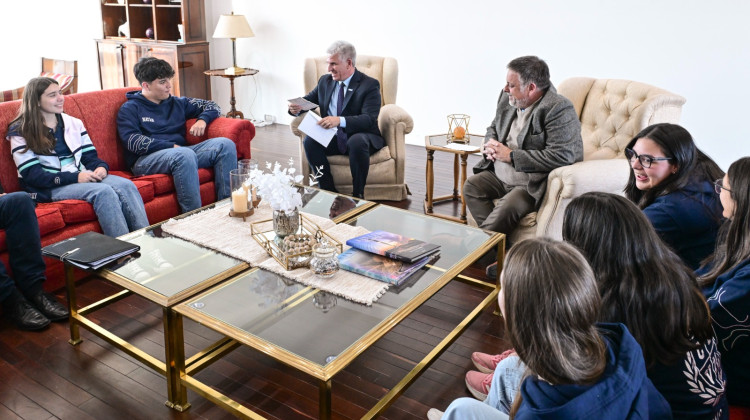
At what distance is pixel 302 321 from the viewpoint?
210cm

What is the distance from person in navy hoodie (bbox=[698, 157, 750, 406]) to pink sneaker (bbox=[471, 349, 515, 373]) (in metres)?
0.82

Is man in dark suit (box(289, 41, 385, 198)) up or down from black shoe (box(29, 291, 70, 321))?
up

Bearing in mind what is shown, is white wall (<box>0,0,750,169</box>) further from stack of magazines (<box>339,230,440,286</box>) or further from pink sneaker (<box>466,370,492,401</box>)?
pink sneaker (<box>466,370,492,401</box>)

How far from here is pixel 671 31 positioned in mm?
4570

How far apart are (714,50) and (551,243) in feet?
12.7

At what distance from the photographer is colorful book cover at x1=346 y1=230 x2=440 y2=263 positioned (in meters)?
2.46

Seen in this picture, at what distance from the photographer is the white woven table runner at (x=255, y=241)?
89.3 inches

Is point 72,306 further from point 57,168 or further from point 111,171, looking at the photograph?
point 111,171

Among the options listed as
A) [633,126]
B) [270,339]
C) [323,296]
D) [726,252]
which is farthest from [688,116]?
[270,339]

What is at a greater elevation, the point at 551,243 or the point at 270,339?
the point at 551,243

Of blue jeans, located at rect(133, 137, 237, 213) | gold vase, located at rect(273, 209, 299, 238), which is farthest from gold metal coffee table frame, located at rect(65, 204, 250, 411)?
blue jeans, located at rect(133, 137, 237, 213)

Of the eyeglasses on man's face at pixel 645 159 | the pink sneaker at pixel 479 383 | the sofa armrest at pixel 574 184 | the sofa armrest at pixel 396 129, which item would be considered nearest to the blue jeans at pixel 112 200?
the sofa armrest at pixel 396 129

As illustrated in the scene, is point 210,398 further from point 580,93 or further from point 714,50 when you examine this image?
point 714,50

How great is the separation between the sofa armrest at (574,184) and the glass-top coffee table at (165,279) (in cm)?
155
